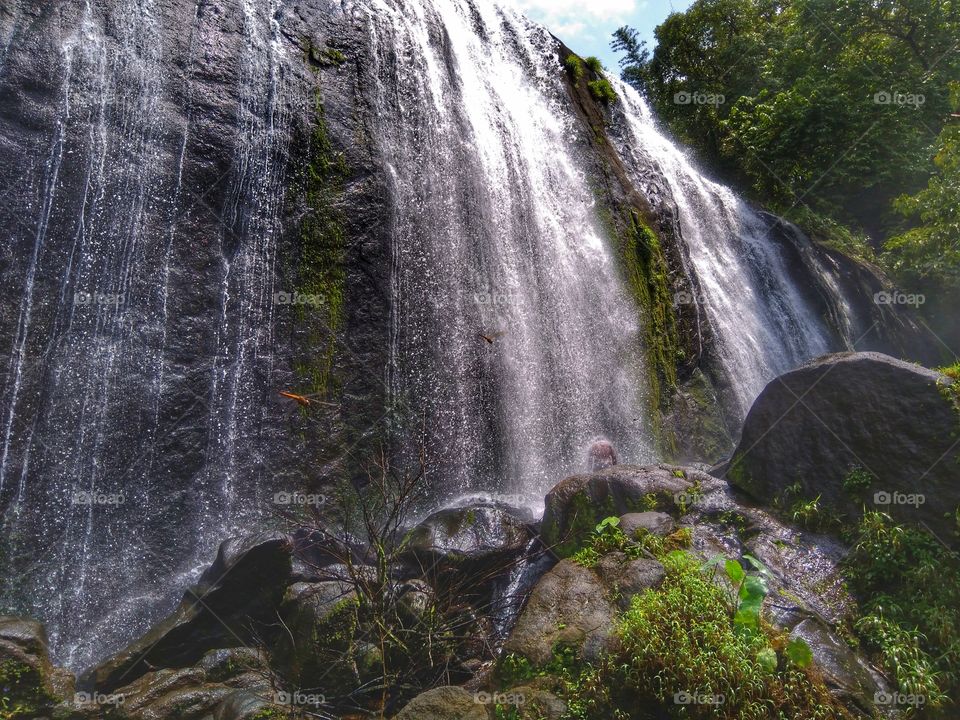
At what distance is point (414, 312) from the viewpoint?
9.62 m

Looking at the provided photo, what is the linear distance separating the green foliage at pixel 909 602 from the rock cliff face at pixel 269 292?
4419 mm

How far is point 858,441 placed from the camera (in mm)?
6293

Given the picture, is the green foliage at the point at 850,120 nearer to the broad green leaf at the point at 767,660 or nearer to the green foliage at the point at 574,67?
the green foliage at the point at 574,67

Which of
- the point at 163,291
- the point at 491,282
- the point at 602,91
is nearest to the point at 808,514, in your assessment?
the point at 491,282

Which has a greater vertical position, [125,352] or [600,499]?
[125,352]

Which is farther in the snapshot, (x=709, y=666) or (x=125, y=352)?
(x=125, y=352)

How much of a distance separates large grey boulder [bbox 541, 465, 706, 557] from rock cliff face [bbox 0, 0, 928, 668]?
2.60 metres

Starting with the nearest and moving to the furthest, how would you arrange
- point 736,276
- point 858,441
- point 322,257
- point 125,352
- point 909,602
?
point 909,602 → point 858,441 → point 125,352 → point 322,257 → point 736,276

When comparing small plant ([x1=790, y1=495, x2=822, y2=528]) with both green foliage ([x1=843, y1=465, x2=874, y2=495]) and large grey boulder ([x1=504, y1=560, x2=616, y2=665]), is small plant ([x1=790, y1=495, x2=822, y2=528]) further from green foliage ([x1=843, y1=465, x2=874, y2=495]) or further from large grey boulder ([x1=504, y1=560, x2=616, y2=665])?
large grey boulder ([x1=504, y1=560, x2=616, y2=665])

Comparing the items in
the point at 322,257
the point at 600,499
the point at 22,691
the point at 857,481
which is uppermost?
the point at 322,257

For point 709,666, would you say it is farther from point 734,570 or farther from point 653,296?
point 653,296

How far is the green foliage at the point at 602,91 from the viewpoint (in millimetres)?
14555

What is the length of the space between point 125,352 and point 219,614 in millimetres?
3540

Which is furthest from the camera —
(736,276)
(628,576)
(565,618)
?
(736,276)
